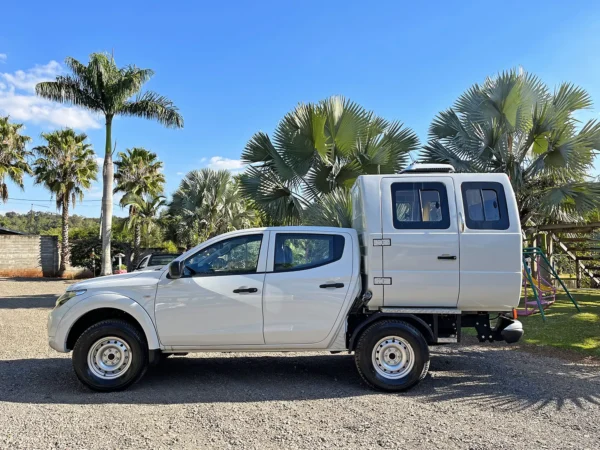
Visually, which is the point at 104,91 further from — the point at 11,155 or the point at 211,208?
the point at 11,155

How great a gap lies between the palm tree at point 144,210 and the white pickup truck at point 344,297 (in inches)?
913

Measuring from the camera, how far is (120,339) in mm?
5418

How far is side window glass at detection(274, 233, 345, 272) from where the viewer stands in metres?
5.57

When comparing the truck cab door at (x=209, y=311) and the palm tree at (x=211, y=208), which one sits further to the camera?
the palm tree at (x=211, y=208)

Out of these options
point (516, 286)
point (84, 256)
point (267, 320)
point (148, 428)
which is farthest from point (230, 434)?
point (84, 256)

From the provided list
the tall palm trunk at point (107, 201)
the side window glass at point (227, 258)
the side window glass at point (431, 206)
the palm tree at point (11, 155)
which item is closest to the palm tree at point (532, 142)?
the side window glass at point (431, 206)

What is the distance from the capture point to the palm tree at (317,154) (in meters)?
12.5

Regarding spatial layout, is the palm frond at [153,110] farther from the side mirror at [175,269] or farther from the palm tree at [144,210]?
the side mirror at [175,269]

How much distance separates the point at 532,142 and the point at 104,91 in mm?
17189

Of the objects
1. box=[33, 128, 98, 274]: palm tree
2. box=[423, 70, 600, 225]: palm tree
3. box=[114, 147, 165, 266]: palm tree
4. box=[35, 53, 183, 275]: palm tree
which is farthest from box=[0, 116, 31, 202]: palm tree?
box=[423, 70, 600, 225]: palm tree

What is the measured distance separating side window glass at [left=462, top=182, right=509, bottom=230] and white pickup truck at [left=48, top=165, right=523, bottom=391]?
1cm

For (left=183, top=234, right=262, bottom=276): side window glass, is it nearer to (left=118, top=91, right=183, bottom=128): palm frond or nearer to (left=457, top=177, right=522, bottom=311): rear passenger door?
(left=457, top=177, right=522, bottom=311): rear passenger door

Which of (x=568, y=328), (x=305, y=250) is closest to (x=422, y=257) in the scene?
(x=305, y=250)

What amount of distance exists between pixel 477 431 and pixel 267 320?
8.07 feet
